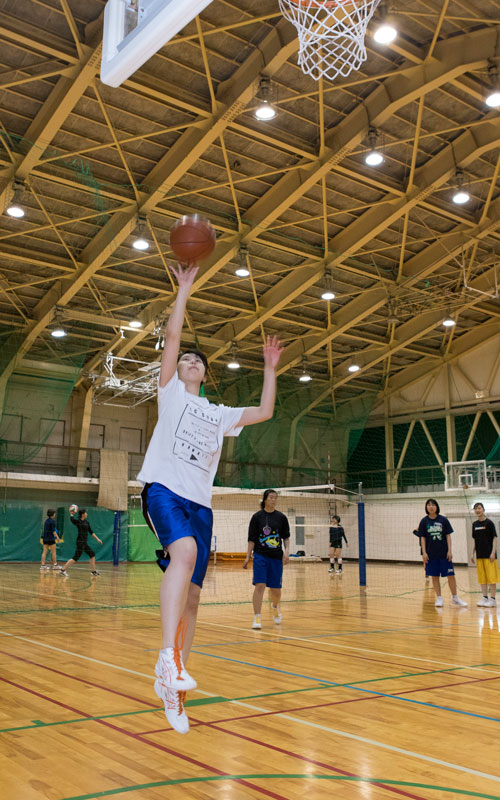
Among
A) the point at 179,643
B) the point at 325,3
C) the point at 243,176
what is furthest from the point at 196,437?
the point at 243,176

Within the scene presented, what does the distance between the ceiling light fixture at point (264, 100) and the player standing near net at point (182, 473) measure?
1131cm

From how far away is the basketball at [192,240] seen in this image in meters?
3.56

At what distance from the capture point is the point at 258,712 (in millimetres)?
3807

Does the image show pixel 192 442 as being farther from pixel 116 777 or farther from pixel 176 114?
pixel 176 114

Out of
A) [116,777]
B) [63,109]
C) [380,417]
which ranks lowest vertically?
[116,777]

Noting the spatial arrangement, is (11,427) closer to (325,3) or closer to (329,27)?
(329,27)

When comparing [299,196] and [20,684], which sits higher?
[299,196]

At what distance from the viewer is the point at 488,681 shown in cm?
486

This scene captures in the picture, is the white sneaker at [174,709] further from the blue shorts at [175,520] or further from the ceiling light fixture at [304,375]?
the ceiling light fixture at [304,375]

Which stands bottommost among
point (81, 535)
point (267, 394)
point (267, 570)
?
point (267, 570)

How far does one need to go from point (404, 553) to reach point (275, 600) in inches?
854

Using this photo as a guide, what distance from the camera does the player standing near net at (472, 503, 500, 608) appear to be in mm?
10406

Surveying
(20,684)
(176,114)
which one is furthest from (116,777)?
(176,114)

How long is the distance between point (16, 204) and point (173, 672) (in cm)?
1383
